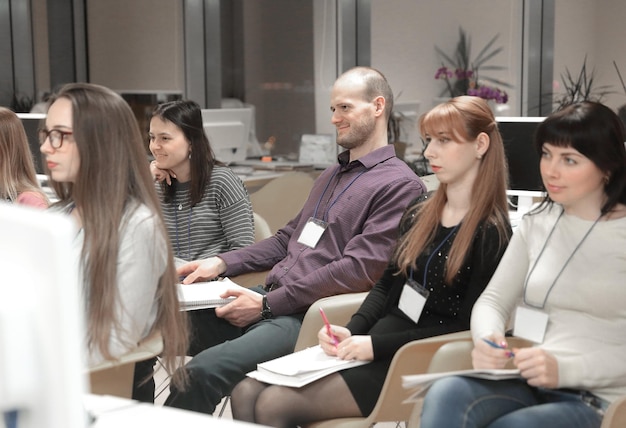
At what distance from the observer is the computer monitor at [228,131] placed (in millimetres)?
5745

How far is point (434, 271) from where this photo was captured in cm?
257

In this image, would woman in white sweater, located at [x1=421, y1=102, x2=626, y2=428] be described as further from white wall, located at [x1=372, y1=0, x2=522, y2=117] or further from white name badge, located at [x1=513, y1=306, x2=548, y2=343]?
white wall, located at [x1=372, y1=0, x2=522, y2=117]

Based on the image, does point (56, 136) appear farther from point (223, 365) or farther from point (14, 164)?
point (14, 164)

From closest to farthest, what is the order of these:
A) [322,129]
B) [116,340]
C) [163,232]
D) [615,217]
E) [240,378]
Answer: [116,340] < [163,232] < [615,217] < [240,378] < [322,129]

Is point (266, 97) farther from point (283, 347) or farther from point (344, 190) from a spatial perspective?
point (283, 347)

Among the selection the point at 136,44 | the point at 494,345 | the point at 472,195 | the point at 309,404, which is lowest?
the point at 309,404

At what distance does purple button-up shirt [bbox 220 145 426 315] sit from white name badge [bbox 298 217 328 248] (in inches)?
0.8

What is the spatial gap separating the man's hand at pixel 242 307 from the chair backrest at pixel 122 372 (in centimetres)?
88

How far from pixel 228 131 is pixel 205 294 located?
2893 mm

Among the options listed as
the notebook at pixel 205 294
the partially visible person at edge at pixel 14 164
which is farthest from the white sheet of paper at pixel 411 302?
the partially visible person at edge at pixel 14 164

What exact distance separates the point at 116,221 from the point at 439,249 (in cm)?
101

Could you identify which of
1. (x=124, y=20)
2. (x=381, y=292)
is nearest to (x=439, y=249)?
(x=381, y=292)


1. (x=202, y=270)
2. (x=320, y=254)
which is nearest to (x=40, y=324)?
(x=320, y=254)

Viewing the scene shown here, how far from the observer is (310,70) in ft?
19.4
